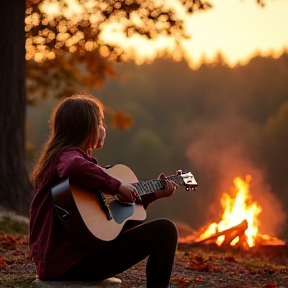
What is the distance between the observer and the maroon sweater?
15.9 feet

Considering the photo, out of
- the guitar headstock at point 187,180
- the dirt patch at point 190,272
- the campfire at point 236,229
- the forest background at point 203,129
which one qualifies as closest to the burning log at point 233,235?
the campfire at point 236,229

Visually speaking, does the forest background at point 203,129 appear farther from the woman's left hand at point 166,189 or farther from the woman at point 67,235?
the woman at point 67,235

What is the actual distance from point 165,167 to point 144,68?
508 inches

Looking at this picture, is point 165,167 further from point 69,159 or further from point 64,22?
point 69,159

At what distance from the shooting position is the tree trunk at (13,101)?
33.5ft

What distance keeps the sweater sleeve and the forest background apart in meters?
40.5

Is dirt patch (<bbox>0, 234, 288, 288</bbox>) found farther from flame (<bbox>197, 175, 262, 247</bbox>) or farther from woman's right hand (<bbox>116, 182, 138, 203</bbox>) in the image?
flame (<bbox>197, 175, 262, 247</bbox>)

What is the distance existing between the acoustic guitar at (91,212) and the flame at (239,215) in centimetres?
582

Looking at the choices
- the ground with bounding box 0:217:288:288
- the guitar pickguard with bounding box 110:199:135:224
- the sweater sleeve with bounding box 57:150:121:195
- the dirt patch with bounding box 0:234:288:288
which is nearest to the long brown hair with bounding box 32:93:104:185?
the sweater sleeve with bounding box 57:150:121:195

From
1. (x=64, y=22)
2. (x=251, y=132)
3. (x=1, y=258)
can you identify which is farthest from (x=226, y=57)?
(x=1, y=258)

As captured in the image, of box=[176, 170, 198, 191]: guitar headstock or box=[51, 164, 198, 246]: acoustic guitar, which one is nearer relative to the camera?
box=[51, 164, 198, 246]: acoustic guitar

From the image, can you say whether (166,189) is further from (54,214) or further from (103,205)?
(54,214)

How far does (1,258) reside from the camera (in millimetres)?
6766

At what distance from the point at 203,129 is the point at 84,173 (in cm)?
5279
